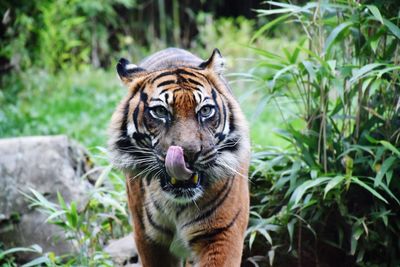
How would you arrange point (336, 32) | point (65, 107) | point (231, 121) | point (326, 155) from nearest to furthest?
point (231, 121)
point (336, 32)
point (326, 155)
point (65, 107)

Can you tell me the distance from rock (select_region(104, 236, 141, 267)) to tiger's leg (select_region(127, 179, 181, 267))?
0.61 meters

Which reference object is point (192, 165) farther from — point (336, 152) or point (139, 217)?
point (336, 152)

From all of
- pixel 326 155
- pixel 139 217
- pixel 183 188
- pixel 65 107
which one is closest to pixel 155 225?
pixel 139 217

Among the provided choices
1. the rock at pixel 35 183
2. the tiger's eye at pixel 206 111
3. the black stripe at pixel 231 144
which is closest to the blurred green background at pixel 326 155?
the rock at pixel 35 183

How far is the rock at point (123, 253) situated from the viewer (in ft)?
15.0

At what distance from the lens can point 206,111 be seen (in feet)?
11.7

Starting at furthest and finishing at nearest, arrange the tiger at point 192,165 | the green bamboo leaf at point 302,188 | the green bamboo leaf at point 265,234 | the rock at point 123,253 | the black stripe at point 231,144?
1. the rock at point 123,253
2. the green bamboo leaf at point 265,234
3. the green bamboo leaf at point 302,188
4. the black stripe at point 231,144
5. the tiger at point 192,165

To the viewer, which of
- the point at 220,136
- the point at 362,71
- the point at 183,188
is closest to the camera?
the point at 183,188

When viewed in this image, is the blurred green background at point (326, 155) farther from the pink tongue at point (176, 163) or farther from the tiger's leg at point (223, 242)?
the pink tongue at point (176, 163)

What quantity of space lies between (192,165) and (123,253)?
57.5 inches

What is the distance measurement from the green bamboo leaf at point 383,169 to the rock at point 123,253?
166 centimetres

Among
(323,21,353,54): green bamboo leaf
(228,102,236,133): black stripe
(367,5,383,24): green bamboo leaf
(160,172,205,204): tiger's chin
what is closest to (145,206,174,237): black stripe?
(160,172,205,204): tiger's chin

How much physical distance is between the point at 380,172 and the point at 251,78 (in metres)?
1.13

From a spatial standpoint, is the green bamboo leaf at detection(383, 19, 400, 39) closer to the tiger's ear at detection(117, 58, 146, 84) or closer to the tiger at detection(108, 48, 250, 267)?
the tiger at detection(108, 48, 250, 267)
